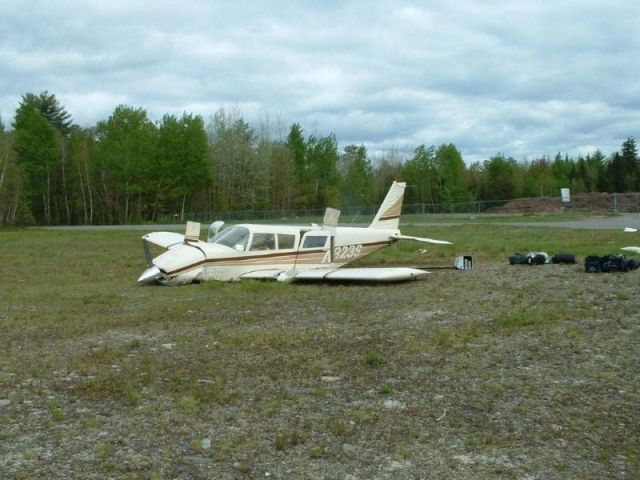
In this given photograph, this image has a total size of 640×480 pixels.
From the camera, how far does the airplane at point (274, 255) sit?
596 inches

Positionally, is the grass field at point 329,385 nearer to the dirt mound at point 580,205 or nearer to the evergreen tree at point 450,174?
the dirt mound at point 580,205

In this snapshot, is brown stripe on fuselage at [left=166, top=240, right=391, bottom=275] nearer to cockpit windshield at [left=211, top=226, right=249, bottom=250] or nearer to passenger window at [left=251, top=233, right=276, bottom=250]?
passenger window at [left=251, top=233, right=276, bottom=250]

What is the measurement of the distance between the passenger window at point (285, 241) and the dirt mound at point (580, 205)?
45104mm

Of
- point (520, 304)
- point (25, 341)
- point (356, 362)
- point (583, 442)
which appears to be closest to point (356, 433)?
point (583, 442)

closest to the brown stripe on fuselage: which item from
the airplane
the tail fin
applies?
the airplane

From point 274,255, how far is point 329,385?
32.8 ft

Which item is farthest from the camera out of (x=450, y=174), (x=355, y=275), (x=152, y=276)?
(x=450, y=174)

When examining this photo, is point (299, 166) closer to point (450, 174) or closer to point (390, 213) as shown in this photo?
point (450, 174)

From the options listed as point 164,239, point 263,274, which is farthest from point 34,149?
point 263,274

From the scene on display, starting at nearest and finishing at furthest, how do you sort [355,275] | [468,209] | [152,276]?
[355,275]
[152,276]
[468,209]

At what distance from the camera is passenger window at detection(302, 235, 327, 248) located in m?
17.2

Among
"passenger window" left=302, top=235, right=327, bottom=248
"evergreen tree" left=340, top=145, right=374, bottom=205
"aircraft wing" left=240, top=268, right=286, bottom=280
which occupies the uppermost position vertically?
"evergreen tree" left=340, top=145, right=374, bottom=205

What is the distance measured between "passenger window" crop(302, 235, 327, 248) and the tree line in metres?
56.7

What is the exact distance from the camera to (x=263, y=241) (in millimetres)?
16531
